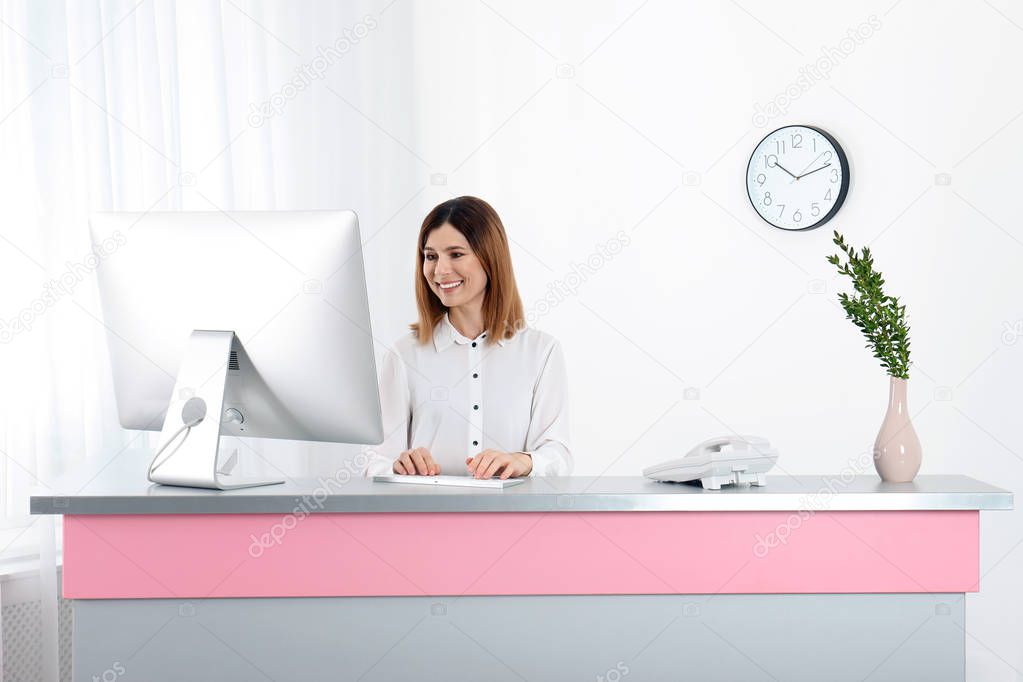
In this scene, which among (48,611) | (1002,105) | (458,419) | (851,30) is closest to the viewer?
(458,419)

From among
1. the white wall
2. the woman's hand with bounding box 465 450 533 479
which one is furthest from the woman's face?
the white wall

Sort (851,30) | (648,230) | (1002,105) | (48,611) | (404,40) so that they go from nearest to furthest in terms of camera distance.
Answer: (48,611), (1002,105), (851,30), (648,230), (404,40)

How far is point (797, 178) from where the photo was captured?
3441mm

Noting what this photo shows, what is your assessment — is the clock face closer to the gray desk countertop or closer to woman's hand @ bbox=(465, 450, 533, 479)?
the gray desk countertop

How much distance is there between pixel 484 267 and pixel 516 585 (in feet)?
3.17

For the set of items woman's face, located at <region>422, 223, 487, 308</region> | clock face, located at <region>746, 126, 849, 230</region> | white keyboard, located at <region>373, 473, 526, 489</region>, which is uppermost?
clock face, located at <region>746, 126, 849, 230</region>

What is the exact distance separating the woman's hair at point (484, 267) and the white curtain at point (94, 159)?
0.78 metres

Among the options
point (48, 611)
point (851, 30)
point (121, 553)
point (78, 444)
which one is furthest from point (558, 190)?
point (121, 553)

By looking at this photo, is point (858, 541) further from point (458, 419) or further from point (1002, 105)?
point (1002, 105)

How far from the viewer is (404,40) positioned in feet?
13.3

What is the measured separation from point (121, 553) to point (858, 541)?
1256 millimetres

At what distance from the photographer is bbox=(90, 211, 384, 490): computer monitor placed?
161 centimetres

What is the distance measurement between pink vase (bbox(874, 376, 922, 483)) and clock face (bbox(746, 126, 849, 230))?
5.74 feet

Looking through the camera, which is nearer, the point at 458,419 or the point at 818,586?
the point at 818,586
